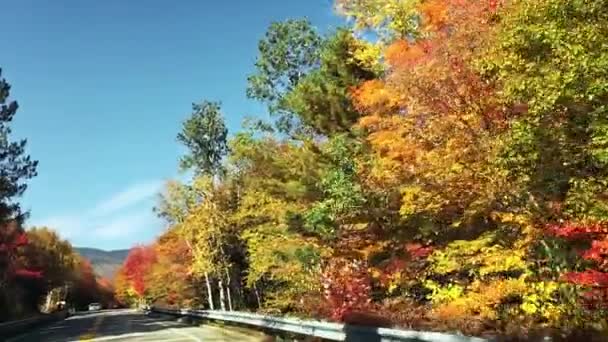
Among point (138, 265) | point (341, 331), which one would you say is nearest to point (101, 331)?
point (341, 331)

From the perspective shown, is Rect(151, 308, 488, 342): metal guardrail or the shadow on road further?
the shadow on road

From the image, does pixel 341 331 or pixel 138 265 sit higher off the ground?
pixel 138 265

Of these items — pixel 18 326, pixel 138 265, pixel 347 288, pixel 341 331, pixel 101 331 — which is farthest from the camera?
pixel 138 265

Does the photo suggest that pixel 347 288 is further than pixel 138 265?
No

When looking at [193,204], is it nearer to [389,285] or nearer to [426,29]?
[389,285]

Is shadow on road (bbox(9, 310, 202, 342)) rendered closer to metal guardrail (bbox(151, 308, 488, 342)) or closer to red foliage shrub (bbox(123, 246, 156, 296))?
metal guardrail (bbox(151, 308, 488, 342))

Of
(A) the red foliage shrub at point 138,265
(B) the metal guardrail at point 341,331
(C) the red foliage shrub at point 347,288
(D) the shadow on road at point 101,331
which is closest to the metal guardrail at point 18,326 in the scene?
(D) the shadow on road at point 101,331

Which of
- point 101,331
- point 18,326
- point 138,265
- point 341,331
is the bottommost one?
point 341,331

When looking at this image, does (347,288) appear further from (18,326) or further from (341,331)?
(18,326)

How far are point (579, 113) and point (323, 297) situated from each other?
43.0ft

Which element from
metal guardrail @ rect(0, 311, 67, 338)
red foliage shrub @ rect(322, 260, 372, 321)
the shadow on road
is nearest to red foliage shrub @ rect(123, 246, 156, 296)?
metal guardrail @ rect(0, 311, 67, 338)

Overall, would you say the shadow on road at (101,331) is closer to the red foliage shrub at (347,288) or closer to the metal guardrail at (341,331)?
the metal guardrail at (341,331)

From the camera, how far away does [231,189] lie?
52.0m

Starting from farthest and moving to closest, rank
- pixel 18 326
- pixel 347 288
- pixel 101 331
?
pixel 18 326 < pixel 101 331 < pixel 347 288
